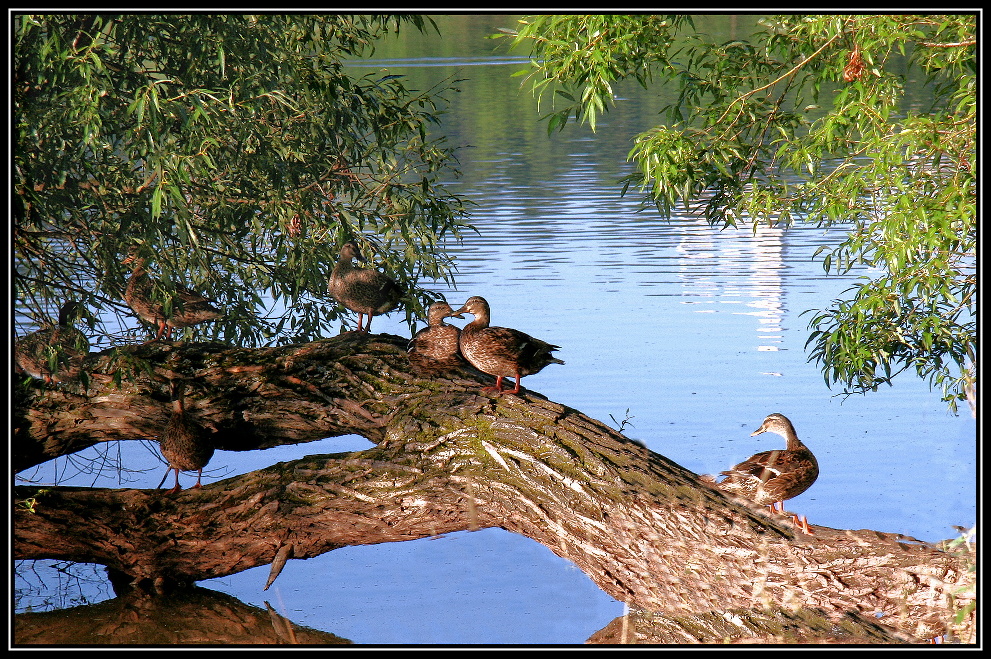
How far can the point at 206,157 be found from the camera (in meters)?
6.84

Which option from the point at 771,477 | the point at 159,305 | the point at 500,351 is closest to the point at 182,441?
the point at 159,305

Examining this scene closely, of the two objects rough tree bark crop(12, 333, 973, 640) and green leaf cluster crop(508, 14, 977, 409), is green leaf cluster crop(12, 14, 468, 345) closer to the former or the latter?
rough tree bark crop(12, 333, 973, 640)

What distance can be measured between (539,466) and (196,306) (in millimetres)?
3611

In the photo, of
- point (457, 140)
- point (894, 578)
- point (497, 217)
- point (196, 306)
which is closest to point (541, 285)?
point (497, 217)

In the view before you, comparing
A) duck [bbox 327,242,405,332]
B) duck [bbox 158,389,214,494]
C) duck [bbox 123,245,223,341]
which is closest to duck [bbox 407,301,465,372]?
duck [bbox 327,242,405,332]

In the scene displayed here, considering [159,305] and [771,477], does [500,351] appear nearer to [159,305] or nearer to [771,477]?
[771,477]

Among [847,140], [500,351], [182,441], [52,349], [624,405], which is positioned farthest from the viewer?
[624,405]

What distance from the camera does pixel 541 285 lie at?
1628cm

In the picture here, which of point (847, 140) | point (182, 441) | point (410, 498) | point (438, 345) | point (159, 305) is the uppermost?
point (847, 140)

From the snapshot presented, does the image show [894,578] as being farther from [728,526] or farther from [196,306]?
[196,306]

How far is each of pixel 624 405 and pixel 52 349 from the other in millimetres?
6816

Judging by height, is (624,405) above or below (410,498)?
below

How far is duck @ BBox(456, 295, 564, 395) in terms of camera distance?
6.48 meters

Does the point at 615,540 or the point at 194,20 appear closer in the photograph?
the point at 615,540
